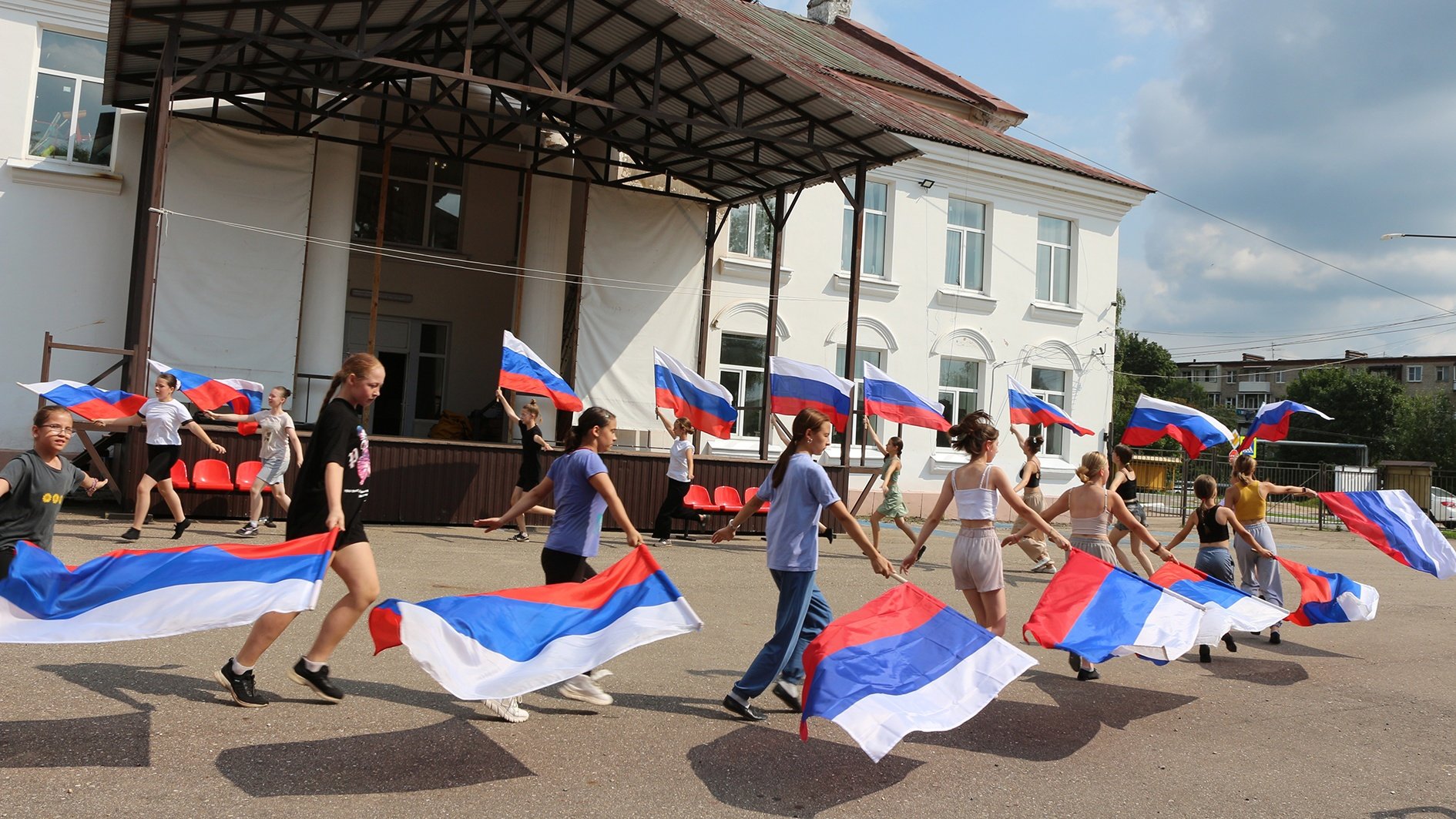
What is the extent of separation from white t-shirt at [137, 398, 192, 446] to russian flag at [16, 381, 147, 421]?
83 cm

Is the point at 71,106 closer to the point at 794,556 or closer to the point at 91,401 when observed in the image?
the point at 91,401

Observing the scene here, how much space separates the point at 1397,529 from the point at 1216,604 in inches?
140

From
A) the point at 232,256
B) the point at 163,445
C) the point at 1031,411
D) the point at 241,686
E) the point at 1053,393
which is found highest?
the point at 232,256

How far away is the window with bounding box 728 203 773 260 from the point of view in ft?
73.3

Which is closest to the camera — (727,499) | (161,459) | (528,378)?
(161,459)

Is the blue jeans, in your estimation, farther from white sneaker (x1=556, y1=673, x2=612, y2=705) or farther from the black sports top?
the black sports top

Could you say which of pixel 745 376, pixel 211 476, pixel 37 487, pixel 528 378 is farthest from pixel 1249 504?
pixel 745 376

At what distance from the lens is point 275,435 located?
1259 cm

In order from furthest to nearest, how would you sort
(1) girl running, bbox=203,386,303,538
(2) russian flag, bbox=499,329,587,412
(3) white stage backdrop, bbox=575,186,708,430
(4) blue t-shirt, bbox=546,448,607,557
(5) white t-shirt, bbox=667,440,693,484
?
(3) white stage backdrop, bbox=575,186,708,430, (5) white t-shirt, bbox=667,440,693,484, (2) russian flag, bbox=499,329,587,412, (1) girl running, bbox=203,386,303,538, (4) blue t-shirt, bbox=546,448,607,557

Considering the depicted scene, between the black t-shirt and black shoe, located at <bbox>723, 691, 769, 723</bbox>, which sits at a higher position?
the black t-shirt

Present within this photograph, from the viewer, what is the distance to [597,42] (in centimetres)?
1730

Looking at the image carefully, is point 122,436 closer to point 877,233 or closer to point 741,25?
point 741,25

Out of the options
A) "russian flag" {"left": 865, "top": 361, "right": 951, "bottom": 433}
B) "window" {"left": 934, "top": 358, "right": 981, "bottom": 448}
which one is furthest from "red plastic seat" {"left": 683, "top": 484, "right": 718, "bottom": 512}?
"window" {"left": 934, "top": 358, "right": 981, "bottom": 448}

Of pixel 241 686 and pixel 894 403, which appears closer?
pixel 241 686
